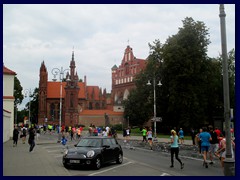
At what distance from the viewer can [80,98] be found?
337 ft

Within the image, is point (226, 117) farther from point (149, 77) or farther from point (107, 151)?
point (149, 77)

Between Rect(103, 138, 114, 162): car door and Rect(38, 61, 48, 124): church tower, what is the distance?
8412cm

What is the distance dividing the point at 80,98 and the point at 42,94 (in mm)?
11697

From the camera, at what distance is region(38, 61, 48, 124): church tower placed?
9712cm

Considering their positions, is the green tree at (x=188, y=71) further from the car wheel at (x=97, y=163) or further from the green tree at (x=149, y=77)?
the car wheel at (x=97, y=163)

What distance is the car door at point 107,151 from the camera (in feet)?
46.9

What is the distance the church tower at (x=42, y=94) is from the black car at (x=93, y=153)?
84.0 metres

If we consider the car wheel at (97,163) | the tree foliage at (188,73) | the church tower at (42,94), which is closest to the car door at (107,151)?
the car wheel at (97,163)

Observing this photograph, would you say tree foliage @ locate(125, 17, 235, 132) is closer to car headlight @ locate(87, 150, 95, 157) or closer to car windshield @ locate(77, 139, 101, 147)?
car windshield @ locate(77, 139, 101, 147)

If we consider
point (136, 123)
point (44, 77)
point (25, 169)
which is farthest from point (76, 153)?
point (44, 77)

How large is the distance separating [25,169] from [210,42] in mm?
40723

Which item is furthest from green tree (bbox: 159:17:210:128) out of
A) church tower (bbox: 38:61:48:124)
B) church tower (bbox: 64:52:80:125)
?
church tower (bbox: 38:61:48:124)

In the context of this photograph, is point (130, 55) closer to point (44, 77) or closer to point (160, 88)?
point (44, 77)
